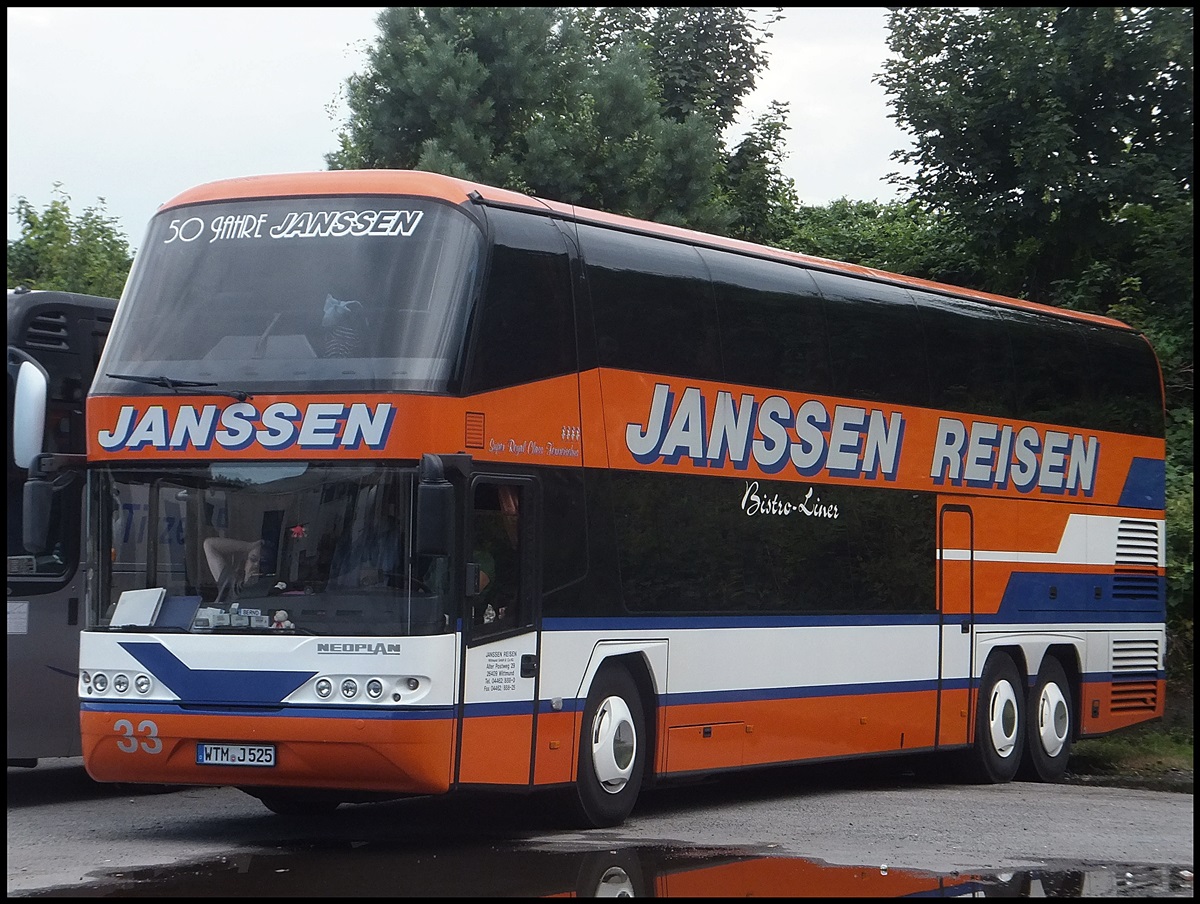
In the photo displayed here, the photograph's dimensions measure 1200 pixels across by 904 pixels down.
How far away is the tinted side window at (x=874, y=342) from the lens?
15430mm

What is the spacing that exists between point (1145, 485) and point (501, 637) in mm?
10032

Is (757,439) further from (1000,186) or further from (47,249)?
(47,249)

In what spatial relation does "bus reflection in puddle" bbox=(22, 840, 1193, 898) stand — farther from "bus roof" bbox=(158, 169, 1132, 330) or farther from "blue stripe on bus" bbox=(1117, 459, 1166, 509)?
"blue stripe on bus" bbox=(1117, 459, 1166, 509)

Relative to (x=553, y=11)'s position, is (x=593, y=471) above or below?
below

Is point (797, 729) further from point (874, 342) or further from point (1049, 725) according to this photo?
point (1049, 725)

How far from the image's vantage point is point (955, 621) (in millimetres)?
16734

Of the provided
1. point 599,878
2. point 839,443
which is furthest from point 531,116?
point 599,878

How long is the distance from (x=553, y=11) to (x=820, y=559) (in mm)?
21030

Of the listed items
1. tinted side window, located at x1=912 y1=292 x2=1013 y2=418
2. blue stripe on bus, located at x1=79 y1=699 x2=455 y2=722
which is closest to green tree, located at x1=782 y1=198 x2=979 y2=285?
tinted side window, located at x1=912 y1=292 x2=1013 y2=418

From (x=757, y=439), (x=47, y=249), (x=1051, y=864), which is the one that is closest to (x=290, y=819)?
(x=757, y=439)

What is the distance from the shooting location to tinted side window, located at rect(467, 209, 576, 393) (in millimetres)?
11758

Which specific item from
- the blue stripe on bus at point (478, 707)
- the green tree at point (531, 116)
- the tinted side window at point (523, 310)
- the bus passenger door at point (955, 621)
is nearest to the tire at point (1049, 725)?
the bus passenger door at point (955, 621)

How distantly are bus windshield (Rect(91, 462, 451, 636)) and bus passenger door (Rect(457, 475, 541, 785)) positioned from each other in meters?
0.41

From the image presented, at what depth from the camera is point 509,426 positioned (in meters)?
11.9
